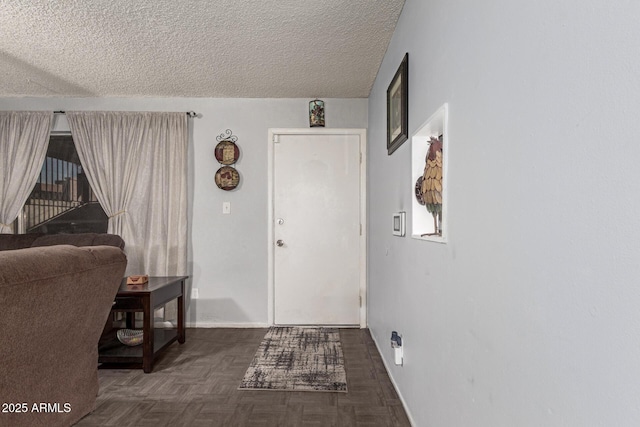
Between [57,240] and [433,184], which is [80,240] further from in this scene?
[433,184]

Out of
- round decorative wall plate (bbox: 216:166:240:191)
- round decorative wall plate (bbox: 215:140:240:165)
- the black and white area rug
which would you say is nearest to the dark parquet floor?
the black and white area rug

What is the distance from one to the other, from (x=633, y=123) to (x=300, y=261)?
3497mm

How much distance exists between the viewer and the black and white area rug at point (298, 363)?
2559 millimetres

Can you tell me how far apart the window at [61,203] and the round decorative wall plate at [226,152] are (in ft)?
4.38

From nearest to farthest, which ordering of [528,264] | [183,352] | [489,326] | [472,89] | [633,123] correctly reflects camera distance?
1. [633,123]
2. [528,264]
3. [489,326]
4. [472,89]
5. [183,352]

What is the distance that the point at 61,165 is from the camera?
3.99m

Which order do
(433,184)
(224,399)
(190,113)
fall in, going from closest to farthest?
1. (433,184)
2. (224,399)
3. (190,113)

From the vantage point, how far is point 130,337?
304cm

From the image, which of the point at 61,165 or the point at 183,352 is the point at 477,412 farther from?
the point at 61,165

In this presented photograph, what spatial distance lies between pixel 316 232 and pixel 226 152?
48.5 inches

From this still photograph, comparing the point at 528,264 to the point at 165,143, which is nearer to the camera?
the point at 528,264

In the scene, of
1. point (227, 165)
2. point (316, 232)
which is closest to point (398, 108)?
point (316, 232)

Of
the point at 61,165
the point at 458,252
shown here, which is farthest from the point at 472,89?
the point at 61,165

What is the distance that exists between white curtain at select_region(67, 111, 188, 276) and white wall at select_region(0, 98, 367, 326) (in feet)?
0.45
